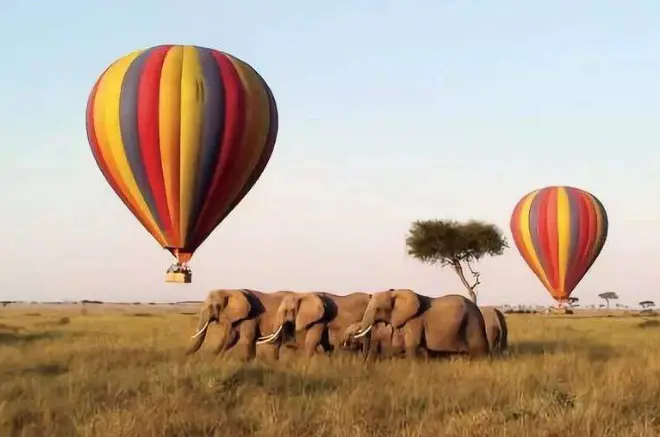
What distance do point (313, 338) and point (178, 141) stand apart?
10.7 metres

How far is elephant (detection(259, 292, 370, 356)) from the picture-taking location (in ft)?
66.5

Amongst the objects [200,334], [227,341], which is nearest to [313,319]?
A: [227,341]

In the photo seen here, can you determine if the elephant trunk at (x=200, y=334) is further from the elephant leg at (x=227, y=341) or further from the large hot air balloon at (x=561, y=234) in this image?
the large hot air balloon at (x=561, y=234)

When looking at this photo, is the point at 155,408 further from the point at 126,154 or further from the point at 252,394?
the point at 126,154

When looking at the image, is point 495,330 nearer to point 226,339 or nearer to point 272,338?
point 272,338

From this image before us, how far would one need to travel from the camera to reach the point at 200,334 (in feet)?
69.5

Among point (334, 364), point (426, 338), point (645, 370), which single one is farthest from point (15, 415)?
point (426, 338)

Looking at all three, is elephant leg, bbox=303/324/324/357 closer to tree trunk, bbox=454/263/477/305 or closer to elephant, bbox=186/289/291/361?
elephant, bbox=186/289/291/361

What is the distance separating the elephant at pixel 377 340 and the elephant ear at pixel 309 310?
0.76m

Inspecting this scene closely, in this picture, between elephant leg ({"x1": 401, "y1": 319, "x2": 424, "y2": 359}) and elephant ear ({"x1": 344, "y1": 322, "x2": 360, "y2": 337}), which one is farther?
elephant ear ({"x1": 344, "y1": 322, "x2": 360, "y2": 337})

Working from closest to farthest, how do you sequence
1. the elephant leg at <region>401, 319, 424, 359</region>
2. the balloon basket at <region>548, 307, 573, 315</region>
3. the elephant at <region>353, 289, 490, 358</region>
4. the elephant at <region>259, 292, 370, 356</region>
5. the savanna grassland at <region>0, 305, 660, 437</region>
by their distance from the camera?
the savanna grassland at <region>0, 305, 660, 437</region>, the elephant leg at <region>401, 319, 424, 359</region>, the elephant at <region>353, 289, 490, 358</region>, the elephant at <region>259, 292, 370, 356</region>, the balloon basket at <region>548, 307, 573, 315</region>

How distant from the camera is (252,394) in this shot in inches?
444

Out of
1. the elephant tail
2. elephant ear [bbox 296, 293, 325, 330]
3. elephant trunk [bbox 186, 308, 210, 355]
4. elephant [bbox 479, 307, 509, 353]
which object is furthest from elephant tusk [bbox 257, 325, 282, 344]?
elephant [bbox 479, 307, 509, 353]

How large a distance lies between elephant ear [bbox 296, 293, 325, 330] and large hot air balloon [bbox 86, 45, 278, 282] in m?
8.93
